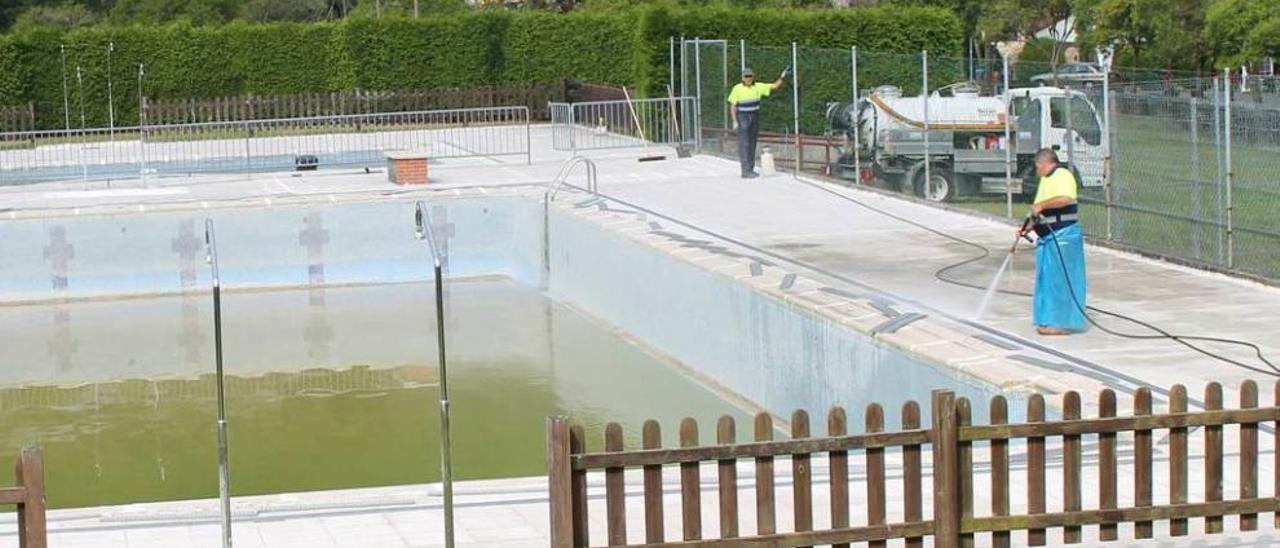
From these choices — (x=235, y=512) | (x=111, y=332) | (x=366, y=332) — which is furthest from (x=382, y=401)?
(x=235, y=512)

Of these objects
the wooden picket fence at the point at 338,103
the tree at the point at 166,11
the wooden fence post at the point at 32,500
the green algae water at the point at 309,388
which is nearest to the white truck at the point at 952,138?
the green algae water at the point at 309,388

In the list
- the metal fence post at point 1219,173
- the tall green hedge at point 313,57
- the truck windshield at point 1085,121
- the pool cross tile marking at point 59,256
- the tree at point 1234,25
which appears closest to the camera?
the metal fence post at point 1219,173

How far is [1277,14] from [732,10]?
12.1 meters

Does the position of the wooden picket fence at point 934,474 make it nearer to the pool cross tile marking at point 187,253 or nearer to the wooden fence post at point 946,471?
the wooden fence post at point 946,471

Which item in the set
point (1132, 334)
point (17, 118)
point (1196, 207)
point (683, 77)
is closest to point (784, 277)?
point (1196, 207)

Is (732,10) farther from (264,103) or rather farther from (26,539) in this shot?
(26,539)

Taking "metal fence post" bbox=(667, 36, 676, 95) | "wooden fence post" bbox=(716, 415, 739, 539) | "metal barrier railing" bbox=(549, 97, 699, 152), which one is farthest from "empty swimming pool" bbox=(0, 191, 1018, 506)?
"metal fence post" bbox=(667, 36, 676, 95)

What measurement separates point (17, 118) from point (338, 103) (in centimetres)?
715

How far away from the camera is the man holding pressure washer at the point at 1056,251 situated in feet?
51.9

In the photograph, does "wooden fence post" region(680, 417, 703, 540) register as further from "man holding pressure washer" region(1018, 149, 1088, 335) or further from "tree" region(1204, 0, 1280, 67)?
"tree" region(1204, 0, 1280, 67)

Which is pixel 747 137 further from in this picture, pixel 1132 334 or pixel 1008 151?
pixel 1132 334

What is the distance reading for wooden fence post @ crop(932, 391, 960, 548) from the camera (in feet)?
29.9

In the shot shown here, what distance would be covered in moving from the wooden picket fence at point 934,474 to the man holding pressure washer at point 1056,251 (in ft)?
19.6

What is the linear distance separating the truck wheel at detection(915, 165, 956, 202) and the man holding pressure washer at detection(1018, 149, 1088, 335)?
37.0ft
